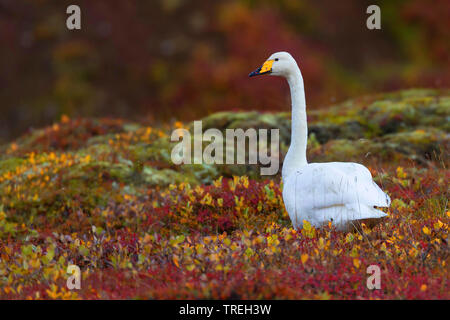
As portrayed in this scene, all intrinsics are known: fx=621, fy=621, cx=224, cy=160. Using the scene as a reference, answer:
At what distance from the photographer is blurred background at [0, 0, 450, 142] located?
2483cm

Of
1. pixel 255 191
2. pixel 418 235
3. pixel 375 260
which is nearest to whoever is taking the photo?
pixel 375 260

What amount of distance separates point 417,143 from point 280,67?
151 inches

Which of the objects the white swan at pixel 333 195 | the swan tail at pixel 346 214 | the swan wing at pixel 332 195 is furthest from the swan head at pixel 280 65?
the swan tail at pixel 346 214

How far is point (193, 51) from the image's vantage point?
91.6 ft

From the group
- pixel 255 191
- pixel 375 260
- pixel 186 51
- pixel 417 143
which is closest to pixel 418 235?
pixel 375 260

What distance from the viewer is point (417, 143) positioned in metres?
10.4

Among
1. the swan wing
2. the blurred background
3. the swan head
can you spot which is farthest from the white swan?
the blurred background

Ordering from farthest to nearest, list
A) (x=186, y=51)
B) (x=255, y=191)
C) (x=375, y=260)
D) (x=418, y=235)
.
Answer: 1. (x=186, y=51)
2. (x=255, y=191)
3. (x=418, y=235)
4. (x=375, y=260)

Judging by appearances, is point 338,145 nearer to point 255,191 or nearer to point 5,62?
point 255,191

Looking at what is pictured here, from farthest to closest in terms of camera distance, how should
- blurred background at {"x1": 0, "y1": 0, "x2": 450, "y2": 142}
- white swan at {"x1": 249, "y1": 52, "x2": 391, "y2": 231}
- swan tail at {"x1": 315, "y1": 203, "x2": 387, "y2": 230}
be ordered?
blurred background at {"x1": 0, "y1": 0, "x2": 450, "y2": 142} → white swan at {"x1": 249, "y1": 52, "x2": 391, "y2": 231} → swan tail at {"x1": 315, "y1": 203, "x2": 387, "y2": 230}

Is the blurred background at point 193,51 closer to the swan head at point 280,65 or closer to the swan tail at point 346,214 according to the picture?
the swan head at point 280,65

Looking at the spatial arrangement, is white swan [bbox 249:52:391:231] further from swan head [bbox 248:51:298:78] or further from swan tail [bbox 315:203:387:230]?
swan head [bbox 248:51:298:78]

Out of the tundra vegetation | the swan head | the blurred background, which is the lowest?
the tundra vegetation

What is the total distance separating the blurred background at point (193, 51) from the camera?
24.8 metres
